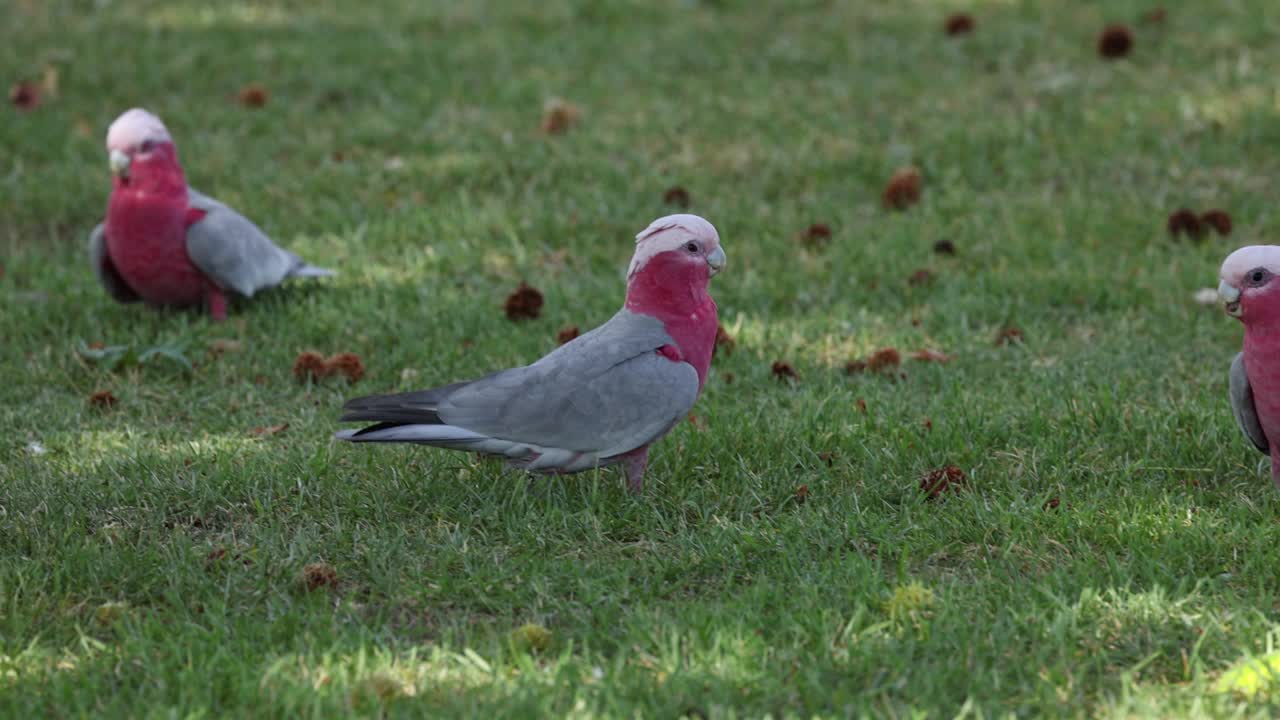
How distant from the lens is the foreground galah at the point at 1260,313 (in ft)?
11.8

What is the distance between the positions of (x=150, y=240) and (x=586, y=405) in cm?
256

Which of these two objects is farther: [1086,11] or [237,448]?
[1086,11]

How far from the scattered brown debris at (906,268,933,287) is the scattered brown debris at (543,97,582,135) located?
7.96 ft

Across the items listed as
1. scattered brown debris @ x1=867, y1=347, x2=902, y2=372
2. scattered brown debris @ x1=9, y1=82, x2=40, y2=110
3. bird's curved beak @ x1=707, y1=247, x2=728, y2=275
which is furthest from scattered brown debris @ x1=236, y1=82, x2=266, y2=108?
bird's curved beak @ x1=707, y1=247, x2=728, y2=275

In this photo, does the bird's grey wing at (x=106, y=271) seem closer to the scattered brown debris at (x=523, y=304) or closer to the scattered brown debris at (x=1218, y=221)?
the scattered brown debris at (x=523, y=304)

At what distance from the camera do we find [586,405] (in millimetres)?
3740

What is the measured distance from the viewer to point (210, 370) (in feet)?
17.0

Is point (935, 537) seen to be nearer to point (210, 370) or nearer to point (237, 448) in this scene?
point (237, 448)

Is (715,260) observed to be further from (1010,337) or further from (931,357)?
(1010,337)

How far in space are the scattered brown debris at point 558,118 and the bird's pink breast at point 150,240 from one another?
7.89 feet

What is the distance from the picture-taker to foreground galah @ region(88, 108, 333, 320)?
545 cm

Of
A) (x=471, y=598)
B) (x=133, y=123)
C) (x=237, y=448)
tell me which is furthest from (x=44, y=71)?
(x=471, y=598)

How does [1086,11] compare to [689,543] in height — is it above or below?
above

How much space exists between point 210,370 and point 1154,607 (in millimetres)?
3459
